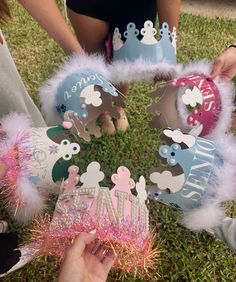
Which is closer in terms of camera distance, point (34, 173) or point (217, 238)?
point (34, 173)

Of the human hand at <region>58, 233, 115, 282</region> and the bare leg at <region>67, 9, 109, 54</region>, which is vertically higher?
the bare leg at <region>67, 9, 109, 54</region>

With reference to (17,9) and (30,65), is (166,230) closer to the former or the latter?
(30,65)

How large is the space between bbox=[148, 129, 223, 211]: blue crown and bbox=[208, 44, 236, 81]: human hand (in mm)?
257

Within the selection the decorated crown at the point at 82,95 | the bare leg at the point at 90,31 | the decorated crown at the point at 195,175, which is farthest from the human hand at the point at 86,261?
the bare leg at the point at 90,31

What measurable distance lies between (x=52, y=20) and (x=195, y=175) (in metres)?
0.58

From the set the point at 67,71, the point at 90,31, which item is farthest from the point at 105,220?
the point at 90,31

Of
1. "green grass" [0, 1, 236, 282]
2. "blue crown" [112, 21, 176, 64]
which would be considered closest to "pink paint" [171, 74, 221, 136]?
"blue crown" [112, 21, 176, 64]

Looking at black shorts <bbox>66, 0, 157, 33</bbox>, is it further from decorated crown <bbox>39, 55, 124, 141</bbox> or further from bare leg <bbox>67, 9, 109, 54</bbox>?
decorated crown <bbox>39, 55, 124, 141</bbox>

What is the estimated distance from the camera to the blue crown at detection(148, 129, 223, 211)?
37.4 inches

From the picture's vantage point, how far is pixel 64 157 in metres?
1.00

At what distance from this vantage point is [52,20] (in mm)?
1159

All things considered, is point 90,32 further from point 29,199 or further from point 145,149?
point 29,199

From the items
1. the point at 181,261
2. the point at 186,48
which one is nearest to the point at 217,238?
the point at 181,261

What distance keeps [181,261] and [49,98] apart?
696 mm
